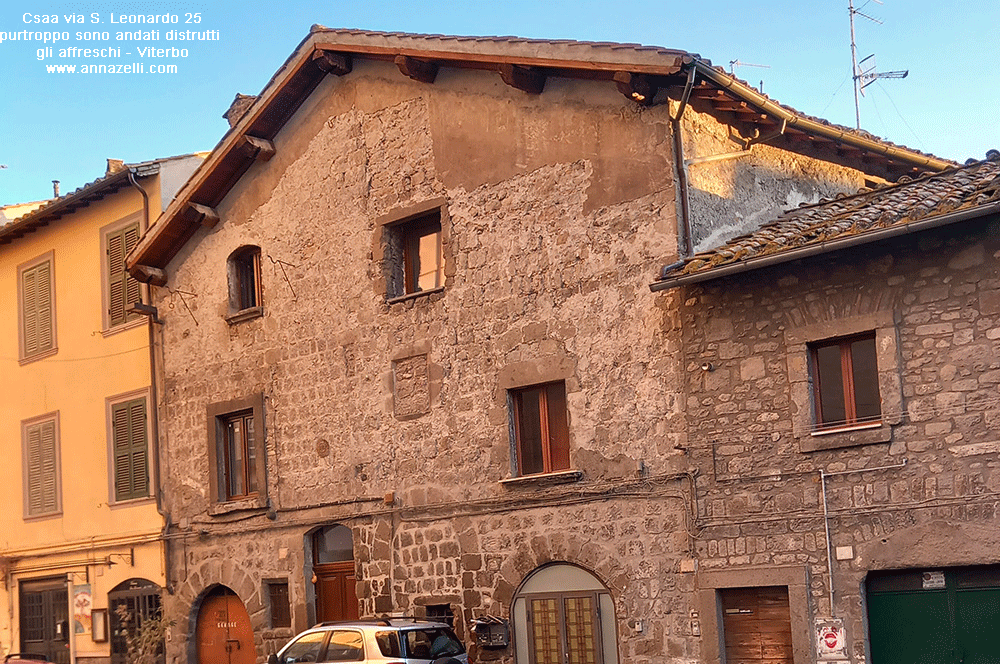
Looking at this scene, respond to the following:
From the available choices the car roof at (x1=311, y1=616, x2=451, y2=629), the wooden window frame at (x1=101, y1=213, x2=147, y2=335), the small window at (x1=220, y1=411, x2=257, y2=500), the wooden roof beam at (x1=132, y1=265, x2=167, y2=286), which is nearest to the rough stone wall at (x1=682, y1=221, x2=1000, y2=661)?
the car roof at (x1=311, y1=616, x2=451, y2=629)

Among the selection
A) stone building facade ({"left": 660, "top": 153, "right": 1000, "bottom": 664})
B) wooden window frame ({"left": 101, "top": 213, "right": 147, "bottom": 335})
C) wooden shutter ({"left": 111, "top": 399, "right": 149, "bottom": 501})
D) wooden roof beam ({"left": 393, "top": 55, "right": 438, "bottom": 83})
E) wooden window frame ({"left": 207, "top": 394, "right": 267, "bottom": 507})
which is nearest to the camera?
stone building facade ({"left": 660, "top": 153, "right": 1000, "bottom": 664})

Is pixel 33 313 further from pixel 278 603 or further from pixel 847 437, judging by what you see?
pixel 847 437

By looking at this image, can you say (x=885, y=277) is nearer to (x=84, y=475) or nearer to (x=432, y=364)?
(x=432, y=364)

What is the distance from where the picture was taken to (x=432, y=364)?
55.8 ft

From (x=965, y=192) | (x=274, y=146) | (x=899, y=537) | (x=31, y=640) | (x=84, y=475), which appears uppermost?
(x=274, y=146)

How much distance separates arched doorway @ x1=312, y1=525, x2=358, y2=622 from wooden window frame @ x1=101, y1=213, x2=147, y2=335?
5.66m

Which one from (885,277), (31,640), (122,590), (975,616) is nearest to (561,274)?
(885,277)

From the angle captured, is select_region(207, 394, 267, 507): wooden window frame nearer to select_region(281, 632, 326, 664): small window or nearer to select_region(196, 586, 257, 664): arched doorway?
select_region(196, 586, 257, 664): arched doorway

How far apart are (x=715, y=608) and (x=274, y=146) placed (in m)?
9.94

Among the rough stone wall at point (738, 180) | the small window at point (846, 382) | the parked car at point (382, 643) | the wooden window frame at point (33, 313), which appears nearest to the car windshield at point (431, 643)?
the parked car at point (382, 643)

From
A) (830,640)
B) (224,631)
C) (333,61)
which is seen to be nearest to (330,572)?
(224,631)

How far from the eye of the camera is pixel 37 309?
24125 millimetres

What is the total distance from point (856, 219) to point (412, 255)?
680 cm

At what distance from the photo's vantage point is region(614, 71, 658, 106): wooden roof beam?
14.6 m
